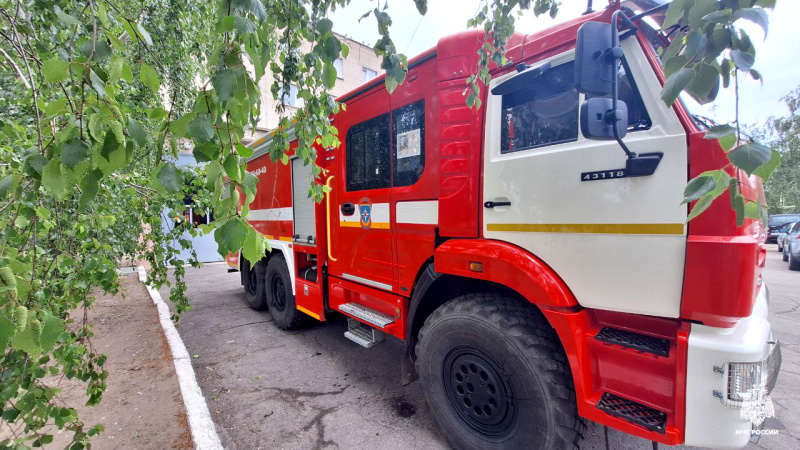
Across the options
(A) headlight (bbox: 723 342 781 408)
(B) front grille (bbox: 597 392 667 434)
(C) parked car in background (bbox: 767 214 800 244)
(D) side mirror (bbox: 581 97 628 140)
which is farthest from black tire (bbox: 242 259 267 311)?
(C) parked car in background (bbox: 767 214 800 244)

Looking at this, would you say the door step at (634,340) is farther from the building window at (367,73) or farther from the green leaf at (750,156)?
the building window at (367,73)

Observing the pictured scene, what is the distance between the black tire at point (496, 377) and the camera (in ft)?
6.51

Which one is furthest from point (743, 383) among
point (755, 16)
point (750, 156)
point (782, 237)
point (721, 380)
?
point (782, 237)

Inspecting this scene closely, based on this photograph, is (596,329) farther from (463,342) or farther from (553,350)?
(463,342)

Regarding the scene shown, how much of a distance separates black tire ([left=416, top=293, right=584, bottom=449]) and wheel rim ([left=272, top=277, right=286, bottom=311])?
123 inches

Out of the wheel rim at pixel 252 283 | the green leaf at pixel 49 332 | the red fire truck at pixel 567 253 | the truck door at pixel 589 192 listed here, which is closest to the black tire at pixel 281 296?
the wheel rim at pixel 252 283

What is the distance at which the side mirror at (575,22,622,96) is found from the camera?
1.59 m

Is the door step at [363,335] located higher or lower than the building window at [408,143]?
lower

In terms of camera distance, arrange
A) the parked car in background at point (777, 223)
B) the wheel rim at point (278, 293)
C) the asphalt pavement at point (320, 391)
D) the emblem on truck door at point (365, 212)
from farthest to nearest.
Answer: the parked car in background at point (777, 223), the wheel rim at point (278, 293), the emblem on truck door at point (365, 212), the asphalt pavement at point (320, 391)

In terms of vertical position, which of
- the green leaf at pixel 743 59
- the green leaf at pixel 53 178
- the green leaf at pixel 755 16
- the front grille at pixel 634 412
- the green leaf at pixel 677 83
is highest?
the green leaf at pixel 755 16

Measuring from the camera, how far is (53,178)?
0.87 meters

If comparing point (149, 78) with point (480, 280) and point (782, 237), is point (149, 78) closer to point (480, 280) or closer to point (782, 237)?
point (480, 280)

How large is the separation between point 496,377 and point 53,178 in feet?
7.53

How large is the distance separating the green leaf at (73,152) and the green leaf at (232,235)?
0.35m
